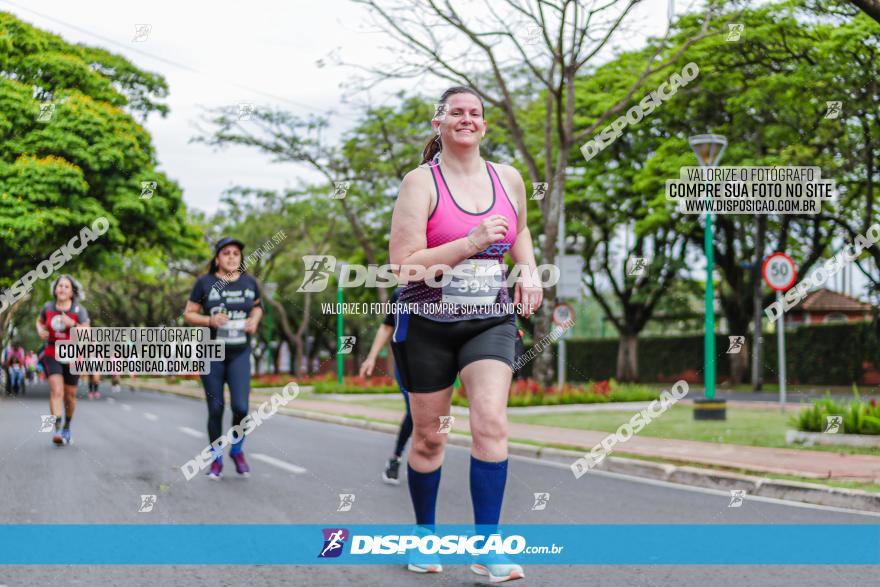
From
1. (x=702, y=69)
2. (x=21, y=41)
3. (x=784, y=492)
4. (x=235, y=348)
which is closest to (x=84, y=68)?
(x=21, y=41)

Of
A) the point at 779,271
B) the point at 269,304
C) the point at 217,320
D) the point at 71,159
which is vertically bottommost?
the point at 217,320

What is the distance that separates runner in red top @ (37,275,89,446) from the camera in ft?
32.9

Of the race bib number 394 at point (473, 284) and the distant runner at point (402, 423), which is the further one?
the distant runner at point (402, 423)

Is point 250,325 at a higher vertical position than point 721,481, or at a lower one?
higher

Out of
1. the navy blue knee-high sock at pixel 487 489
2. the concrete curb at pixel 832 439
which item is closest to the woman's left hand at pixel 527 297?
the navy blue knee-high sock at pixel 487 489

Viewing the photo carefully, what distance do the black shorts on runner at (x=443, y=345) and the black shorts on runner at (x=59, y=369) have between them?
7.38 meters

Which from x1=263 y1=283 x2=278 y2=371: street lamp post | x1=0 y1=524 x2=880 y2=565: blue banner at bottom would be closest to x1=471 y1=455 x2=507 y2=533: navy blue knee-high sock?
x1=0 y1=524 x2=880 y2=565: blue banner at bottom

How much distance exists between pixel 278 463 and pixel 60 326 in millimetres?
2755

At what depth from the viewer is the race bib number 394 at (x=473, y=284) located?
12.8 feet

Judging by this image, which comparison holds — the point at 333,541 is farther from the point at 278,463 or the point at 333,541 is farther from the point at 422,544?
the point at 278,463

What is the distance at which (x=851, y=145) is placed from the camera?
24.1 meters

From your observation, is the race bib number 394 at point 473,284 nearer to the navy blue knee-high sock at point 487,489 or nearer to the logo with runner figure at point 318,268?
the navy blue knee-high sock at point 487,489

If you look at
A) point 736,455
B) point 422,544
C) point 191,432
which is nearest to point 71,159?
point 191,432

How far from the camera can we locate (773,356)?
35125mm
